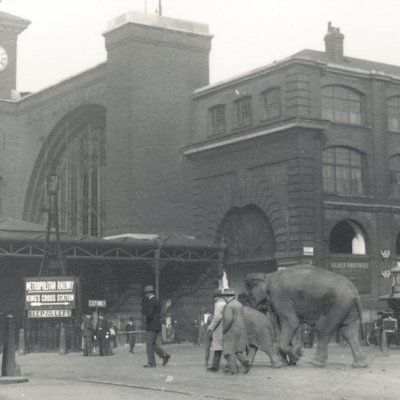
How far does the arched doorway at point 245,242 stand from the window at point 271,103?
177 inches

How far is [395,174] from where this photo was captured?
149 feet

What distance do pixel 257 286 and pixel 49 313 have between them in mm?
13394

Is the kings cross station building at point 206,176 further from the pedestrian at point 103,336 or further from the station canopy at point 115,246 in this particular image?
the pedestrian at point 103,336

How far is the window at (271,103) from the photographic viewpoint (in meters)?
43.2

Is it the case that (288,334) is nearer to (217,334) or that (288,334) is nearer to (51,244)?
(217,334)

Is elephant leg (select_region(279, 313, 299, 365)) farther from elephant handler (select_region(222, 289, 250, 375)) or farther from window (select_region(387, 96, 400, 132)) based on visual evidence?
window (select_region(387, 96, 400, 132))

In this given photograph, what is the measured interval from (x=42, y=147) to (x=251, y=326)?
1605 inches

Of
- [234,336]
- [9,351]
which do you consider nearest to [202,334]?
[234,336]

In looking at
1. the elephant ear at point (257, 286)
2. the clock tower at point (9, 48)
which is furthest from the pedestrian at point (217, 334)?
the clock tower at point (9, 48)

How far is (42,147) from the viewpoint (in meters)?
59.0

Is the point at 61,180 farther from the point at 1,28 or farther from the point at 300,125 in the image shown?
the point at 300,125

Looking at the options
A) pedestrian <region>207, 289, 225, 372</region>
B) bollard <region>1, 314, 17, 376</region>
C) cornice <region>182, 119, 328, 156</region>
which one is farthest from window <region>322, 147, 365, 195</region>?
bollard <region>1, 314, 17, 376</region>

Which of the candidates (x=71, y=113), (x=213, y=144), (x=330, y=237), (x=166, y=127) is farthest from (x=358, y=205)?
(x=71, y=113)

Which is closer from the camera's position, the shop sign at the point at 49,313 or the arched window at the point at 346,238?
the shop sign at the point at 49,313
